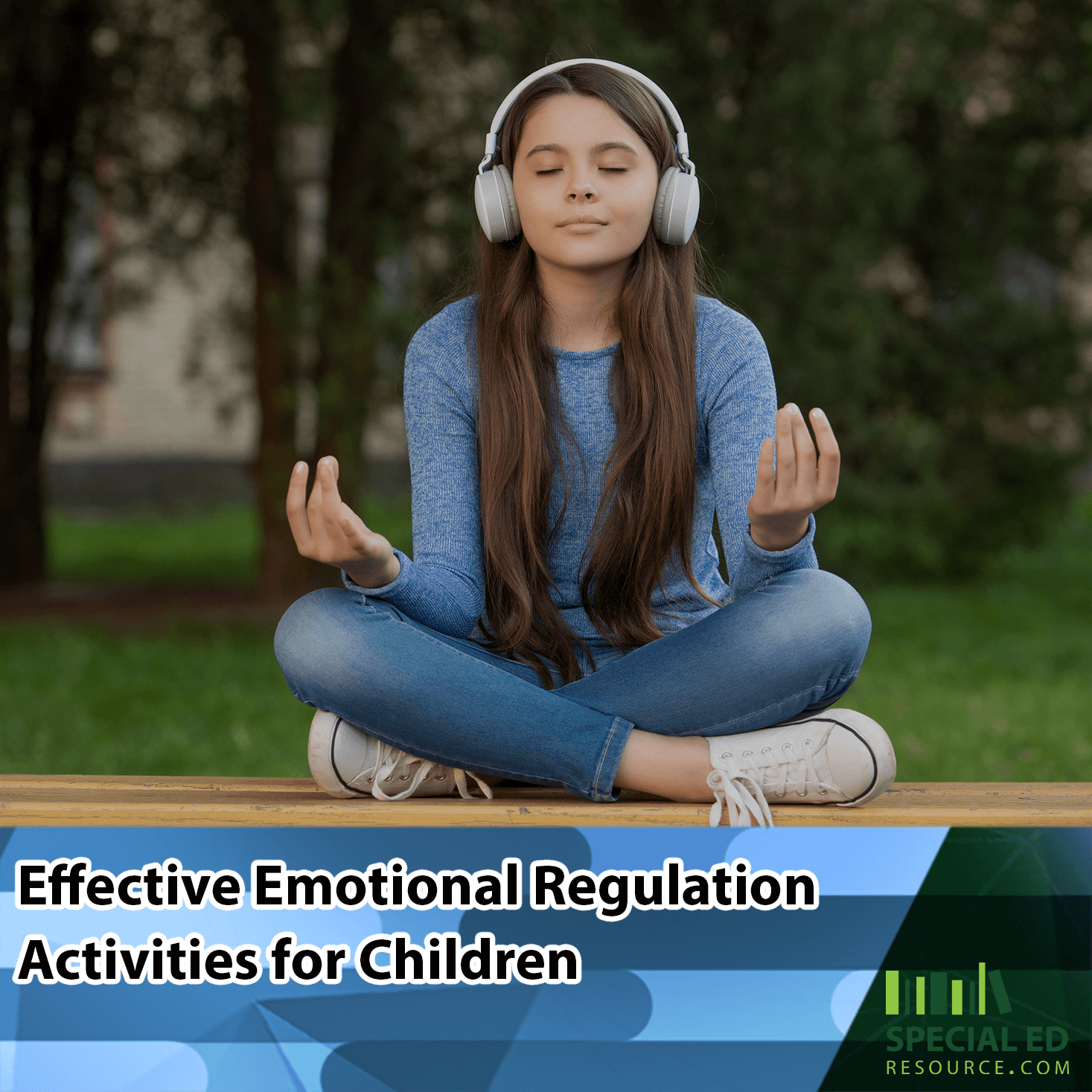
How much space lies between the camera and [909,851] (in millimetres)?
1957

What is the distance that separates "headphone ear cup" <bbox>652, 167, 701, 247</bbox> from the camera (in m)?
2.39

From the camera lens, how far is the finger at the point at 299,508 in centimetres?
188

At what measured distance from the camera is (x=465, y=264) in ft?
13.9

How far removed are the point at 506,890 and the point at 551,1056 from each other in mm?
248

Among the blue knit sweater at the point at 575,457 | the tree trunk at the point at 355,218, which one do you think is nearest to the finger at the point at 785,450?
the blue knit sweater at the point at 575,457

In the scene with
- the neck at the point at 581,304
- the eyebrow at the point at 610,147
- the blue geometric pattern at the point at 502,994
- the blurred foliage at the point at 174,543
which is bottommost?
the blurred foliage at the point at 174,543

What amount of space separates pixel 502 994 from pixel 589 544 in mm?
814

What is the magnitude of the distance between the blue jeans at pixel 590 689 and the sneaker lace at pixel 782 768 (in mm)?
61

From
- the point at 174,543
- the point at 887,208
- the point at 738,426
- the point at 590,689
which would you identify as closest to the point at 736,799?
the point at 590,689

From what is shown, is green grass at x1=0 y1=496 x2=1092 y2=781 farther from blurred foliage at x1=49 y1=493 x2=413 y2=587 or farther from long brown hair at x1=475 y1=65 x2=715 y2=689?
long brown hair at x1=475 y1=65 x2=715 y2=689

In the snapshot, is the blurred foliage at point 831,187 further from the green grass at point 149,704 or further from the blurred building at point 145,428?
the blurred building at point 145,428

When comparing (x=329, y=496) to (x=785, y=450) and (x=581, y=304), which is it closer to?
(x=785, y=450)

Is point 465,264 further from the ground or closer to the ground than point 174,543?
further from the ground

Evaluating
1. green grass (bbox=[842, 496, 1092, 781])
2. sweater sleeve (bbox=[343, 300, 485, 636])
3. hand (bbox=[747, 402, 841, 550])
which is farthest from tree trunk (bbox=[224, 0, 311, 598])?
hand (bbox=[747, 402, 841, 550])
